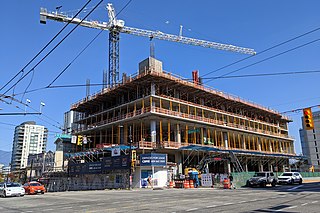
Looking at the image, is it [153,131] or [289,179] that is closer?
[289,179]

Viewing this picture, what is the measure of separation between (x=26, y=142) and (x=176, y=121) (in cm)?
7675

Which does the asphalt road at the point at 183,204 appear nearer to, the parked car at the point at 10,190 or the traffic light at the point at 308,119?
the traffic light at the point at 308,119

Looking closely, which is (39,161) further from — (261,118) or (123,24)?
(261,118)

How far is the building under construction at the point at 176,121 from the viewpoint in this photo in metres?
47.8

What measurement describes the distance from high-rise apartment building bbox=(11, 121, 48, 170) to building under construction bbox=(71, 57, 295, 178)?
1106 inches

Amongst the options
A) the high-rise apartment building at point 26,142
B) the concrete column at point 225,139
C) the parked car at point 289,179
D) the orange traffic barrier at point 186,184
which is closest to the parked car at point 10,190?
the orange traffic barrier at point 186,184

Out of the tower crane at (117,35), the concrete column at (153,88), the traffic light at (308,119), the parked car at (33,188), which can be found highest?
the tower crane at (117,35)

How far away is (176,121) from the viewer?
167ft

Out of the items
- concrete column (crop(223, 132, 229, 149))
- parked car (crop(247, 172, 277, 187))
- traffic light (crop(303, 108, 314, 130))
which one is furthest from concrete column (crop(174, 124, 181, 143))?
traffic light (crop(303, 108, 314, 130))

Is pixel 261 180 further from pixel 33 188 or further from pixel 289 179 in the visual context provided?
pixel 33 188

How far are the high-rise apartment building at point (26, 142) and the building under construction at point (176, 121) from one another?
28.1 meters

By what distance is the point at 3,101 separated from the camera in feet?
67.3

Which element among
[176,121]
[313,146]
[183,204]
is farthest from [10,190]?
[313,146]

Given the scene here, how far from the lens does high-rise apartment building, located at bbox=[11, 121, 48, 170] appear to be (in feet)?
292
